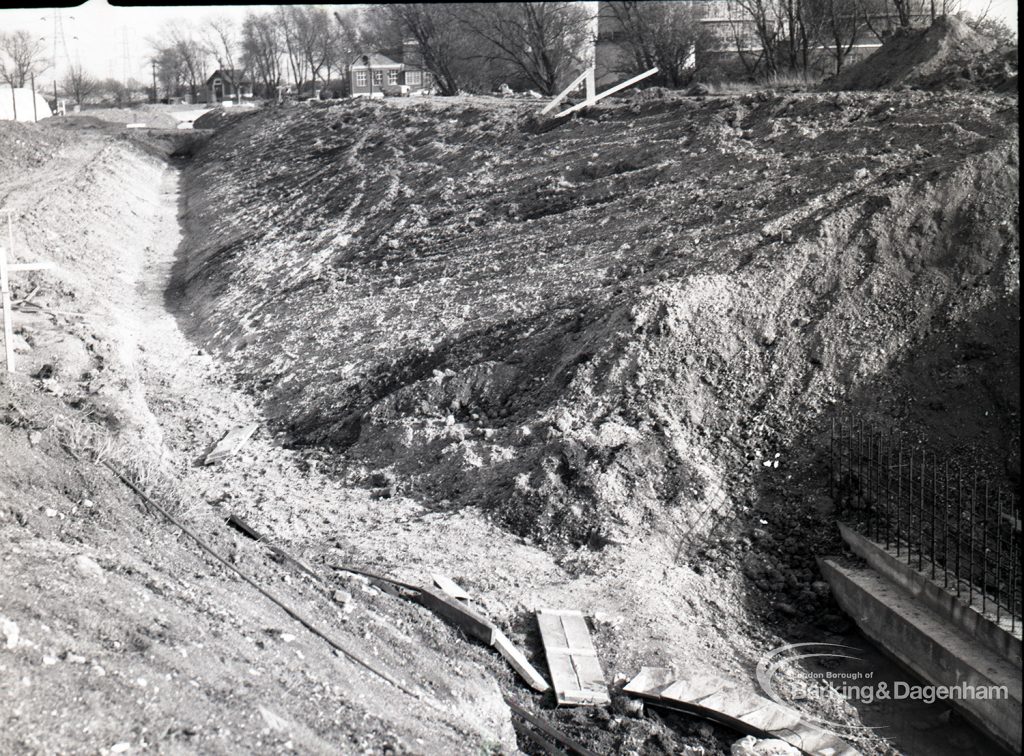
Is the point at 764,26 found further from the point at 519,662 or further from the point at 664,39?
the point at 519,662

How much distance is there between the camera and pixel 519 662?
750 cm

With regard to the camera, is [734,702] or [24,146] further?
[24,146]

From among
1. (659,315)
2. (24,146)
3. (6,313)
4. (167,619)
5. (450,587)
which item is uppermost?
(24,146)

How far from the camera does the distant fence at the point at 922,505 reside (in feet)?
28.1

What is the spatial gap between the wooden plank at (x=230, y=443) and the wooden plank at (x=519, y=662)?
503 cm

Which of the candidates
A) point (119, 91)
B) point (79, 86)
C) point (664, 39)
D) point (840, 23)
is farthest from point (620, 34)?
point (119, 91)

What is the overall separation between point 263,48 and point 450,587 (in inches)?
1317

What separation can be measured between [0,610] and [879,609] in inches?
266

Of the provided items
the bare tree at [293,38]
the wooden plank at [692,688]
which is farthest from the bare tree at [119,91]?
the wooden plank at [692,688]

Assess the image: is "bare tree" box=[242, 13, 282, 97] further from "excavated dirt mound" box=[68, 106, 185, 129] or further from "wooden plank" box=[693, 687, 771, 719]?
"wooden plank" box=[693, 687, 771, 719]

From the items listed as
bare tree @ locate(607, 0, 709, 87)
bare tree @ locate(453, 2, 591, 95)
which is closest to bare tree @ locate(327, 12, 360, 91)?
bare tree @ locate(453, 2, 591, 95)

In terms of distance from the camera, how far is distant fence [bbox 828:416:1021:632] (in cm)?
856

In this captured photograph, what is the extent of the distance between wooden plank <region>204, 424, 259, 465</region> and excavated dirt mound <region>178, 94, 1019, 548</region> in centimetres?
55

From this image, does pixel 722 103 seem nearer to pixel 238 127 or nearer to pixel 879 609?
pixel 879 609
